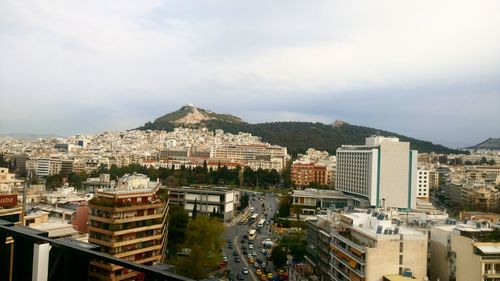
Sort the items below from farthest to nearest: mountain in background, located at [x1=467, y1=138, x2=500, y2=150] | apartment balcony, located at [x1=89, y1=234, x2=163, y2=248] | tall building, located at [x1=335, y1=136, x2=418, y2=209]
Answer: mountain in background, located at [x1=467, y1=138, x2=500, y2=150] < tall building, located at [x1=335, y1=136, x2=418, y2=209] < apartment balcony, located at [x1=89, y1=234, x2=163, y2=248]

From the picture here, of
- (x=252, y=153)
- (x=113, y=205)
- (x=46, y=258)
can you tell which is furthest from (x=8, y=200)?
(x=252, y=153)

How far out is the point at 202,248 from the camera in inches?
309

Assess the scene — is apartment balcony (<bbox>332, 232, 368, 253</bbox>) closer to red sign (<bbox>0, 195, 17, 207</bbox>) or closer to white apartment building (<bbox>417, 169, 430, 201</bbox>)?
red sign (<bbox>0, 195, 17, 207</bbox>)

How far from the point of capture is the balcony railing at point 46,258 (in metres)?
0.93

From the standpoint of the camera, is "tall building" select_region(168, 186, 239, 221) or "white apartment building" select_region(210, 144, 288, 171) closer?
"tall building" select_region(168, 186, 239, 221)

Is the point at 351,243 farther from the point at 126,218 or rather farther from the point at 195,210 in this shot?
the point at 195,210

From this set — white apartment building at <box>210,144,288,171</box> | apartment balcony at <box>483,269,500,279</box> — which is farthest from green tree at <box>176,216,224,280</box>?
white apartment building at <box>210,144,288,171</box>

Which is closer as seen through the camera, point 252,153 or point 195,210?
point 195,210

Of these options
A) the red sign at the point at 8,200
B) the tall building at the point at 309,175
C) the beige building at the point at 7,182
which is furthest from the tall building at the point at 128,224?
the tall building at the point at 309,175

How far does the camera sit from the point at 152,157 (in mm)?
32719

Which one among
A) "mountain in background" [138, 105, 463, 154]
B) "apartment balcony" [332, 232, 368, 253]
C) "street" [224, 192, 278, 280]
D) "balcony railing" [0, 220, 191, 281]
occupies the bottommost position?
"street" [224, 192, 278, 280]

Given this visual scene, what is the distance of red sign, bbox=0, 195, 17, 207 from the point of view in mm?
6363

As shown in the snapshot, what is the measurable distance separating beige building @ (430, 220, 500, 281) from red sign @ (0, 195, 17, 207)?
6480 mm

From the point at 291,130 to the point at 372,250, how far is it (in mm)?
45538
